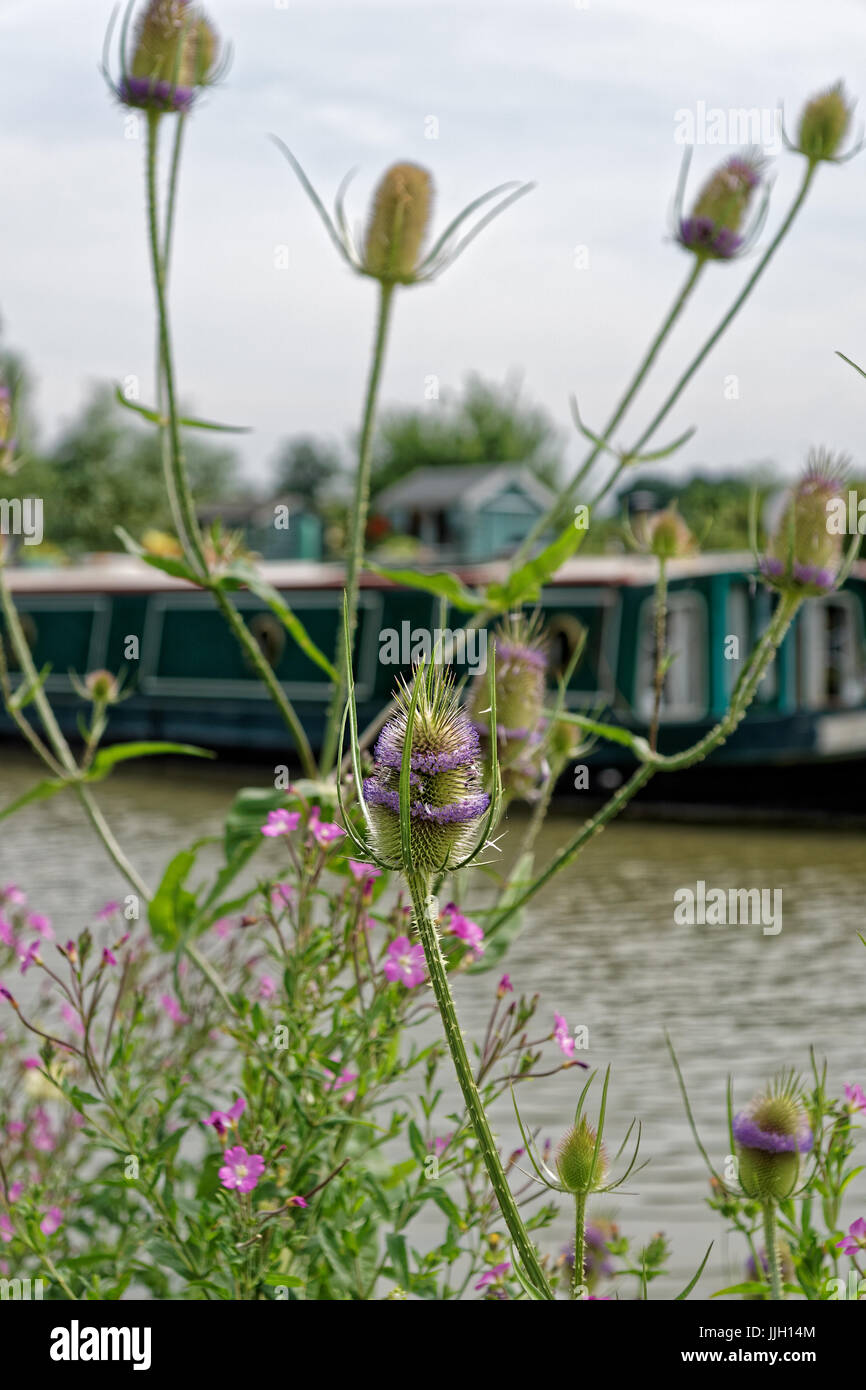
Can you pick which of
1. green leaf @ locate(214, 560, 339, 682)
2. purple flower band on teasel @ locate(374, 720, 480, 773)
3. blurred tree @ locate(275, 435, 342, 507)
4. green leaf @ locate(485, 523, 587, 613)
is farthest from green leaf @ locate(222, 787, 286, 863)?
blurred tree @ locate(275, 435, 342, 507)

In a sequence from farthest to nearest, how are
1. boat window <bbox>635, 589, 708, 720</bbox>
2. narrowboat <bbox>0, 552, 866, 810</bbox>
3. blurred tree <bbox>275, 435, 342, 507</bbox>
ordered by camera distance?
1. blurred tree <bbox>275, 435, 342, 507</bbox>
2. boat window <bbox>635, 589, 708, 720</bbox>
3. narrowboat <bbox>0, 552, 866, 810</bbox>

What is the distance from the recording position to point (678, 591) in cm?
1698

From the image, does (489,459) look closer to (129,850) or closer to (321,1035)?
(129,850)

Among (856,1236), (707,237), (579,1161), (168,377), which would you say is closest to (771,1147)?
(856,1236)

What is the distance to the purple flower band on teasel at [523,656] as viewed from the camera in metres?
3.04

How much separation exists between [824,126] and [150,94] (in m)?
1.40

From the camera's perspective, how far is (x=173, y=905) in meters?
3.11

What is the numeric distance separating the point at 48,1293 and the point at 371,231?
2.07m

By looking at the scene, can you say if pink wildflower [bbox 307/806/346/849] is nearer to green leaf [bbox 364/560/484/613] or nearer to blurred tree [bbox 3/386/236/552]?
green leaf [bbox 364/560/484/613]

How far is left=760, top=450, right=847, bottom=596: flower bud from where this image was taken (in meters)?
2.90

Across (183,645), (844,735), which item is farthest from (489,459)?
(844,735)

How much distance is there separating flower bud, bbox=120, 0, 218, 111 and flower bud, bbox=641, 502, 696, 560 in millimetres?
1267

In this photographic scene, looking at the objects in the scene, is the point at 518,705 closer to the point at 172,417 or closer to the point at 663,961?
the point at 172,417

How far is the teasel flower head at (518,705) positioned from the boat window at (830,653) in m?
14.9
